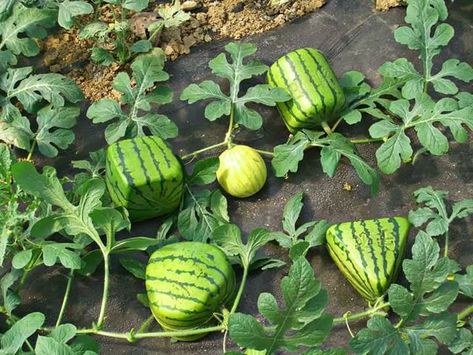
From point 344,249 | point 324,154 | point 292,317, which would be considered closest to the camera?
point 292,317

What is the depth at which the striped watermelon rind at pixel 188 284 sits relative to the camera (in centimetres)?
342

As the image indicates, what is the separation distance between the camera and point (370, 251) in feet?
11.7

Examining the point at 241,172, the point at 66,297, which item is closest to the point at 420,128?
the point at 241,172

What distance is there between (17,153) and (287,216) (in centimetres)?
170

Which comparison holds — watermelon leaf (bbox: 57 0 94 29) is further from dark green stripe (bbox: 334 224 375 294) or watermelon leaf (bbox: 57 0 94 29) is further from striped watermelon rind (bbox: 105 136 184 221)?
dark green stripe (bbox: 334 224 375 294)

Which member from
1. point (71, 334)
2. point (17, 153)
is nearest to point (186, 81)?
point (17, 153)

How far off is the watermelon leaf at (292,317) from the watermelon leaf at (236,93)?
1407 mm

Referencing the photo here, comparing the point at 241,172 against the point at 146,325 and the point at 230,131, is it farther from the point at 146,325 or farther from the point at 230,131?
the point at 146,325

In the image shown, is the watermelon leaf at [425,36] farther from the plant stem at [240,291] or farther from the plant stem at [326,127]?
the plant stem at [240,291]

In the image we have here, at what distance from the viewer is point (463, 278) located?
3.54m

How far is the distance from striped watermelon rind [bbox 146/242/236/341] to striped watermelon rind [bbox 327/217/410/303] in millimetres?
582

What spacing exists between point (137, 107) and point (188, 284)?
4.08 feet

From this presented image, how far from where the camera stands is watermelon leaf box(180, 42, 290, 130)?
4.11m

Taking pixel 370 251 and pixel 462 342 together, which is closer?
pixel 462 342
